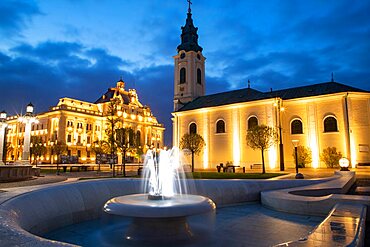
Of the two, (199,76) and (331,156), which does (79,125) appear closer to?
(199,76)

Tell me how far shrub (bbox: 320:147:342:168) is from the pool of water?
2743 cm

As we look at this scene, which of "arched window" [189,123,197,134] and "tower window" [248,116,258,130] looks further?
"arched window" [189,123,197,134]

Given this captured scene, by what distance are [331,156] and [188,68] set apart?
28.1 meters

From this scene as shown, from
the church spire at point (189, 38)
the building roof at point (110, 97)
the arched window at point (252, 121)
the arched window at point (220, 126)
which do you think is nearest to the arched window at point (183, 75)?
the church spire at point (189, 38)

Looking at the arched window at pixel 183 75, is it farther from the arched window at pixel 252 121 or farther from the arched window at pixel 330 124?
the arched window at pixel 330 124

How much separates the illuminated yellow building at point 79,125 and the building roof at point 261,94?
23456 mm

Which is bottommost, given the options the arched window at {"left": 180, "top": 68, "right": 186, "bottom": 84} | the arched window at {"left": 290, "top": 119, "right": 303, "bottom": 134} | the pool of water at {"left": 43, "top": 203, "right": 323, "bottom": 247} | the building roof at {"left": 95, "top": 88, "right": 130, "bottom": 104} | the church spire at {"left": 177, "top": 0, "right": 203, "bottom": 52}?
the pool of water at {"left": 43, "top": 203, "right": 323, "bottom": 247}

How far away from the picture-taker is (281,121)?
119ft

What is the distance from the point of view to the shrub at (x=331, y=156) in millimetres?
31125

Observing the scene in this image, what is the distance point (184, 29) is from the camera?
51000 mm

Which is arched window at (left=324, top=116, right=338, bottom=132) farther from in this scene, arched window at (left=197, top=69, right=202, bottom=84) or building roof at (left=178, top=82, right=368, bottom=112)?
arched window at (left=197, top=69, right=202, bottom=84)

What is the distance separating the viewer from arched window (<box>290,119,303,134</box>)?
117 ft

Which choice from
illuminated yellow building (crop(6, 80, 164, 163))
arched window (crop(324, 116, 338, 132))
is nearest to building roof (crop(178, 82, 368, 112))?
arched window (crop(324, 116, 338, 132))

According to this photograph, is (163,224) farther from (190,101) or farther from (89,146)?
(89,146)
